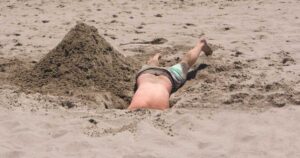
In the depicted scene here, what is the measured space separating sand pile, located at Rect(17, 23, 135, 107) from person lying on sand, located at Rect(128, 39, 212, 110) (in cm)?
23

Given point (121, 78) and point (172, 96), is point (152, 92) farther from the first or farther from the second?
point (121, 78)

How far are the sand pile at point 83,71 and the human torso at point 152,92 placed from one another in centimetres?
24

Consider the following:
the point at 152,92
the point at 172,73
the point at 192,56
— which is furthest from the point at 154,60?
the point at 152,92

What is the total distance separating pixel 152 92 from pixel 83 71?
0.94 meters

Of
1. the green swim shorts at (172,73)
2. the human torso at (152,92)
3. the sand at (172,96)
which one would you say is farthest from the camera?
the green swim shorts at (172,73)

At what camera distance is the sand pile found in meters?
5.46

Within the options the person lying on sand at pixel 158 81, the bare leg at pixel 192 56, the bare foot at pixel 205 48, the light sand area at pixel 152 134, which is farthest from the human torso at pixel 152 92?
the bare foot at pixel 205 48

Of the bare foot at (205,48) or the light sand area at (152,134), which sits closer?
the light sand area at (152,134)

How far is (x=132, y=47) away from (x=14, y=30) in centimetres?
213

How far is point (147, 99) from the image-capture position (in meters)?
5.01

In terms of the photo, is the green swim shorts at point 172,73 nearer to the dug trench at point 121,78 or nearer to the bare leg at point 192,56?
the dug trench at point 121,78

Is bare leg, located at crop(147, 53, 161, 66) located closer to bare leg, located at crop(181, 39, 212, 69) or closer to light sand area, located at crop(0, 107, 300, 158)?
bare leg, located at crop(181, 39, 212, 69)

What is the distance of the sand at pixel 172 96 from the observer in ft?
13.6

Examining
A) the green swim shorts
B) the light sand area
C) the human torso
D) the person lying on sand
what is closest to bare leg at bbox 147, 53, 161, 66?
the person lying on sand
